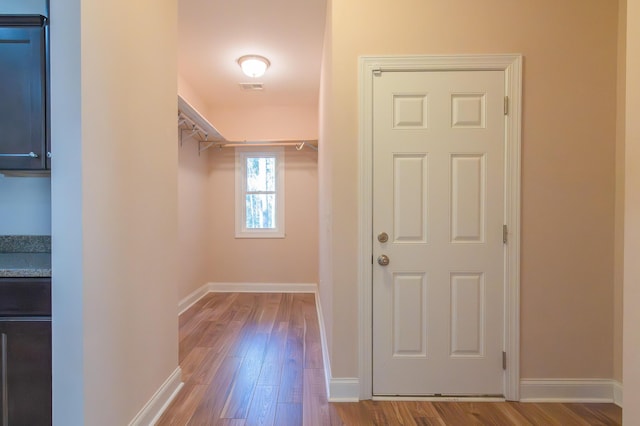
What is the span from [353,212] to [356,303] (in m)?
0.60

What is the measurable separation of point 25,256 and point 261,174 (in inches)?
127

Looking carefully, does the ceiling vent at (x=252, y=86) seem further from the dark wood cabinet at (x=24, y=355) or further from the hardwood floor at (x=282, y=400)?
the dark wood cabinet at (x=24, y=355)

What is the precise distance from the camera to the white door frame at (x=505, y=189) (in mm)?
1837

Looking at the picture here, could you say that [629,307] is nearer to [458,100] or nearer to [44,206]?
[458,100]

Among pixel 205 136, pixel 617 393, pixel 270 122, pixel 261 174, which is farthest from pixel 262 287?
pixel 617 393

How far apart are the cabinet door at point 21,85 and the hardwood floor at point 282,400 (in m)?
1.69

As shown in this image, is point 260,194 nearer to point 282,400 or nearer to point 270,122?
point 270,122

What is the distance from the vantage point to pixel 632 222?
1062 millimetres

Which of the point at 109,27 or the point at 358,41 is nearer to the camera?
the point at 109,27

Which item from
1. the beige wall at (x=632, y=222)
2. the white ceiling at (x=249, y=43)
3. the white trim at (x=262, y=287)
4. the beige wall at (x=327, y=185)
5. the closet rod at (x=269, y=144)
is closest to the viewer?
the beige wall at (x=632, y=222)

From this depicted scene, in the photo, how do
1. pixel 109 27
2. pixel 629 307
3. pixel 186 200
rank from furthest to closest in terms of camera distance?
pixel 186 200 < pixel 109 27 < pixel 629 307

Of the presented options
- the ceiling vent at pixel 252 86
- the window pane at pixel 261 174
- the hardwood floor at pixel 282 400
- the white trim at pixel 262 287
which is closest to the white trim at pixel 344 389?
the hardwood floor at pixel 282 400

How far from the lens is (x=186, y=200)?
3748 mm

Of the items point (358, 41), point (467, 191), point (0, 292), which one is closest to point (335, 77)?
point (358, 41)
